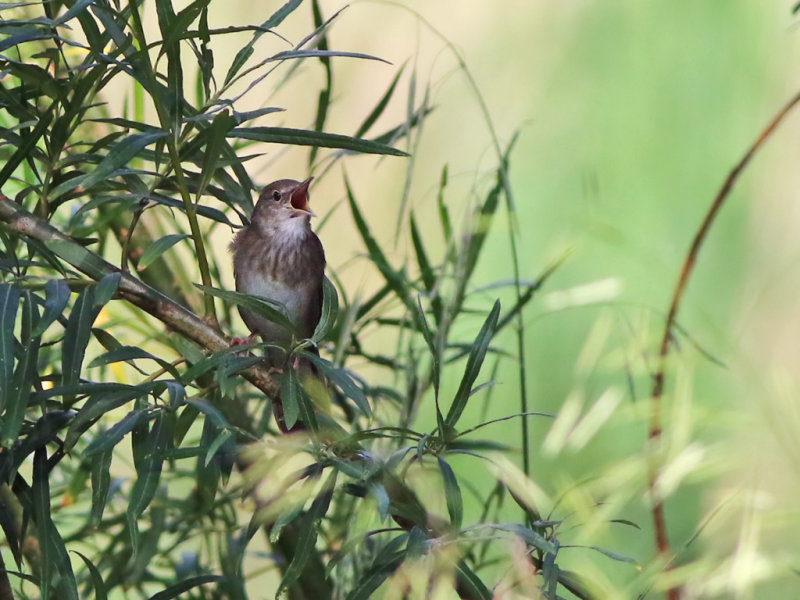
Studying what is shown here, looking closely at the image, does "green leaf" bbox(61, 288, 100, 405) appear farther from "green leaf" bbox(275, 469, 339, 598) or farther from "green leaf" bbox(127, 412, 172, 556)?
"green leaf" bbox(275, 469, 339, 598)

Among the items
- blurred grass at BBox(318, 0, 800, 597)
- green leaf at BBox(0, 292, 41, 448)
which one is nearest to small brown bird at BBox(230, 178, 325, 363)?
blurred grass at BBox(318, 0, 800, 597)

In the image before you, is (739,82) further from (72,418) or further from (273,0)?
(72,418)

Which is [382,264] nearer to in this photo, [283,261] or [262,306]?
[262,306]

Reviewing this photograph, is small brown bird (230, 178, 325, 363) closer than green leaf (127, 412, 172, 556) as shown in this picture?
No

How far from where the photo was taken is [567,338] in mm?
2555

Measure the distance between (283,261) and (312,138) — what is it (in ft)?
3.22

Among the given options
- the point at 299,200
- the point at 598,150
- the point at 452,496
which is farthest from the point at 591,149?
the point at 452,496

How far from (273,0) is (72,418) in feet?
6.15

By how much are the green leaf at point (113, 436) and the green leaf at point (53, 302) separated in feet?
0.32

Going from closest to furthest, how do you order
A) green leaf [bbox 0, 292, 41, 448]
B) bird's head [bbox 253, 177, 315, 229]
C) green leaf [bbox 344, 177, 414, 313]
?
green leaf [bbox 0, 292, 41, 448] → green leaf [bbox 344, 177, 414, 313] → bird's head [bbox 253, 177, 315, 229]

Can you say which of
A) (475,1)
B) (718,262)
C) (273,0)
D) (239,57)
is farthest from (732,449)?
(475,1)

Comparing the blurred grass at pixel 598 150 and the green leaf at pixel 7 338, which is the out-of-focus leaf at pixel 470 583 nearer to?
the green leaf at pixel 7 338

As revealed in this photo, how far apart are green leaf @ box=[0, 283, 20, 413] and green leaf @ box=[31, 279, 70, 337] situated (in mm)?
20

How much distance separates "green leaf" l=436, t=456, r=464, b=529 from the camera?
2.90ft
